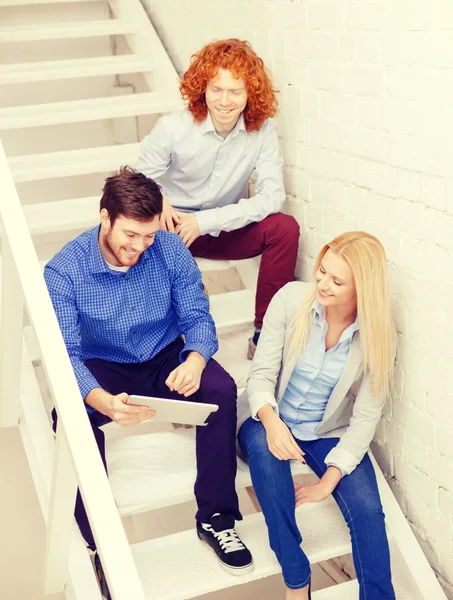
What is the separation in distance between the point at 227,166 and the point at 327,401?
0.90m

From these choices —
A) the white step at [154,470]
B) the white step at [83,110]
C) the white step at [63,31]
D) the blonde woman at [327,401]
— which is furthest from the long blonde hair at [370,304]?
the white step at [63,31]

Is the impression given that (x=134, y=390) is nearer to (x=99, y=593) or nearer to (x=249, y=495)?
(x=99, y=593)

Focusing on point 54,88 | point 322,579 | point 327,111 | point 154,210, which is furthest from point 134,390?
point 54,88

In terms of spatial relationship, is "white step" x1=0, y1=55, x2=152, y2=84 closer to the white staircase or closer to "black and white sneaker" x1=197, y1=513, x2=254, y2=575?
the white staircase

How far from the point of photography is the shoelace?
6.94ft

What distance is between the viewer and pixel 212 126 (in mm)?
2629

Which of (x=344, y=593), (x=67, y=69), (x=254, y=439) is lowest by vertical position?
(x=344, y=593)

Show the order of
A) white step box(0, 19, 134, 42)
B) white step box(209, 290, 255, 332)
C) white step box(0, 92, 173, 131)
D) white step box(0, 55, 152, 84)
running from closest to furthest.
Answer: white step box(209, 290, 255, 332), white step box(0, 92, 173, 131), white step box(0, 55, 152, 84), white step box(0, 19, 134, 42)

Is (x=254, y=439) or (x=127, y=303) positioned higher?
(x=127, y=303)

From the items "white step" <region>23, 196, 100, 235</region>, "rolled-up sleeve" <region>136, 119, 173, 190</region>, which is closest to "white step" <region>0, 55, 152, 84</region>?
"white step" <region>23, 196, 100, 235</region>

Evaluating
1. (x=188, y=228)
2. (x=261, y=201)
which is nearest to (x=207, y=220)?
(x=188, y=228)

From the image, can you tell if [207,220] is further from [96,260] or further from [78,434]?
[78,434]

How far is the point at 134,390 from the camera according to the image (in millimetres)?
2291

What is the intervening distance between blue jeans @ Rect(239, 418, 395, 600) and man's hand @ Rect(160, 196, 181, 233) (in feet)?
2.48
